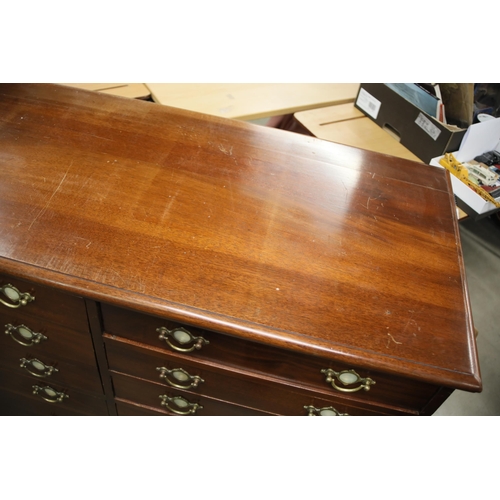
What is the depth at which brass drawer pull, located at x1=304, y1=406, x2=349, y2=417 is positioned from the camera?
2.86ft

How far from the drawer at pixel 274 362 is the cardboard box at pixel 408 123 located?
3.09ft

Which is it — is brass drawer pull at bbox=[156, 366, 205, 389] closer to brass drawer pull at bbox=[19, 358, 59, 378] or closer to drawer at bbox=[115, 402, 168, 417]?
drawer at bbox=[115, 402, 168, 417]

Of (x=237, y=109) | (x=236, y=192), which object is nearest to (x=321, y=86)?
(x=237, y=109)

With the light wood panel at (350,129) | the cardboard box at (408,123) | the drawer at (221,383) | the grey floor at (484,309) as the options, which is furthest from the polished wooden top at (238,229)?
the grey floor at (484,309)

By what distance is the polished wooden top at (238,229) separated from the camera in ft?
2.33

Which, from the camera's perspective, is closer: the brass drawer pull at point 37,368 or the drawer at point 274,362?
the drawer at point 274,362

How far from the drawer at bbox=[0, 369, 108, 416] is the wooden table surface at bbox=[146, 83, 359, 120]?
104 cm

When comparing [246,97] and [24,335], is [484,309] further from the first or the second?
[24,335]

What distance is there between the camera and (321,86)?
187cm

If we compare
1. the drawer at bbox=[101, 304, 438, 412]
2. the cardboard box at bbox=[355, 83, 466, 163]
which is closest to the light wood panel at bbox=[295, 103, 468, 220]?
the cardboard box at bbox=[355, 83, 466, 163]

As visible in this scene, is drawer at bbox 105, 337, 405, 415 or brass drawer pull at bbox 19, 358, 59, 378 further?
brass drawer pull at bbox 19, 358, 59, 378

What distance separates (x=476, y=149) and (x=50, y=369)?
4.89 feet

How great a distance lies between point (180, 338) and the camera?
80 centimetres

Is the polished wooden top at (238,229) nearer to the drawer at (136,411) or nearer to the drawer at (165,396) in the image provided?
the drawer at (165,396)
